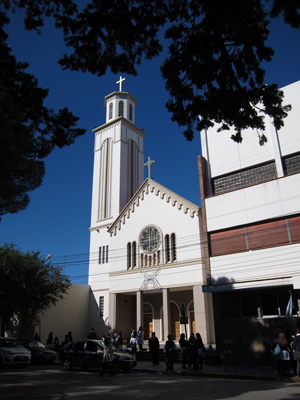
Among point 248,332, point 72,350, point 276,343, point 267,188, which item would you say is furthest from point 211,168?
point 72,350

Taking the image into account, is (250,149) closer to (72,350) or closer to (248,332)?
(248,332)

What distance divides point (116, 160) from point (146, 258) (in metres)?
13.4

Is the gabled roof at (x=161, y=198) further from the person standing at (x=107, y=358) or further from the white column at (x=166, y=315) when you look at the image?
the person standing at (x=107, y=358)

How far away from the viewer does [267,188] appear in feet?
63.7

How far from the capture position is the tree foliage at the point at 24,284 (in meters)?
24.3

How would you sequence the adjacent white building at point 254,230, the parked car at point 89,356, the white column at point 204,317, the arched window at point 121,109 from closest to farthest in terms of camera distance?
the parked car at point 89,356
the adjacent white building at point 254,230
the white column at point 204,317
the arched window at point 121,109

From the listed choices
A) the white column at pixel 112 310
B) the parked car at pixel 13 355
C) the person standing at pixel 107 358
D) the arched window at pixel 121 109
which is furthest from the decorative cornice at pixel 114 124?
the person standing at pixel 107 358

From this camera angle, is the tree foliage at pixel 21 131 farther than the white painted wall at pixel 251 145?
No

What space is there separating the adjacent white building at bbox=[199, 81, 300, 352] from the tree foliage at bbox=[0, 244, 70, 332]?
12163mm

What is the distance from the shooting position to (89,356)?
16.0 metres

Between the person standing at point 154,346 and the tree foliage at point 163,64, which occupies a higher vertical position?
the tree foliage at point 163,64

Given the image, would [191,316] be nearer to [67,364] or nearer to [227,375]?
[67,364]

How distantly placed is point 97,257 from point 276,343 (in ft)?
71.7

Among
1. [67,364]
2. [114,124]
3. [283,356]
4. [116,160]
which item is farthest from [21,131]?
[114,124]
